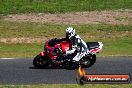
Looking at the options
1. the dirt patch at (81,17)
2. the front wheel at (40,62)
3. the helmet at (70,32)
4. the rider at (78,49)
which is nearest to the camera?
the helmet at (70,32)

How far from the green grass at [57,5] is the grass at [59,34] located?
3.54m

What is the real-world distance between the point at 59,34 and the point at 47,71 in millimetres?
8605

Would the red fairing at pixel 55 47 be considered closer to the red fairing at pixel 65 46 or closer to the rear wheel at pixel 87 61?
the red fairing at pixel 65 46

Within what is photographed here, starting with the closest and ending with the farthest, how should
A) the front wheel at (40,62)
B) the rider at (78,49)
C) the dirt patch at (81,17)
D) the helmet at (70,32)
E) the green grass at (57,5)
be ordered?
the helmet at (70,32)
the rider at (78,49)
the front wheel at (40,62)
the dirt patch at (81,17)
the green grass at (57,5)

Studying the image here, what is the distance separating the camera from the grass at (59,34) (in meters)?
24.7

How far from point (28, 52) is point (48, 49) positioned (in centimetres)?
341

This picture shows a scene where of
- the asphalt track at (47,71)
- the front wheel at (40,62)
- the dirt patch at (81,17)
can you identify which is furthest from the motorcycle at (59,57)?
the dirt patch at (81,17)

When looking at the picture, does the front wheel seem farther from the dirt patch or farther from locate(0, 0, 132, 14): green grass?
locate(0, 0, 132, 14): green grass

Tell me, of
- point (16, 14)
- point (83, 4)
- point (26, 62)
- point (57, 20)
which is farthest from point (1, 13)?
point (26, 62)

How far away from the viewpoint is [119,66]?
70.3 ft

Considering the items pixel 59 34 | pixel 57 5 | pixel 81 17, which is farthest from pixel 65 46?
pixel 57 5

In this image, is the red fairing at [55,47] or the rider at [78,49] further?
the red fairing at [55,47]

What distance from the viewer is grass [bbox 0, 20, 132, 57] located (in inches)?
973

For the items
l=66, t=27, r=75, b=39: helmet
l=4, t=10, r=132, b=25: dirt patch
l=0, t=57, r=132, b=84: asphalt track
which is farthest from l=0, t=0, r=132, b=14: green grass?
l=66, t=27, r=75, b=39: helmet
